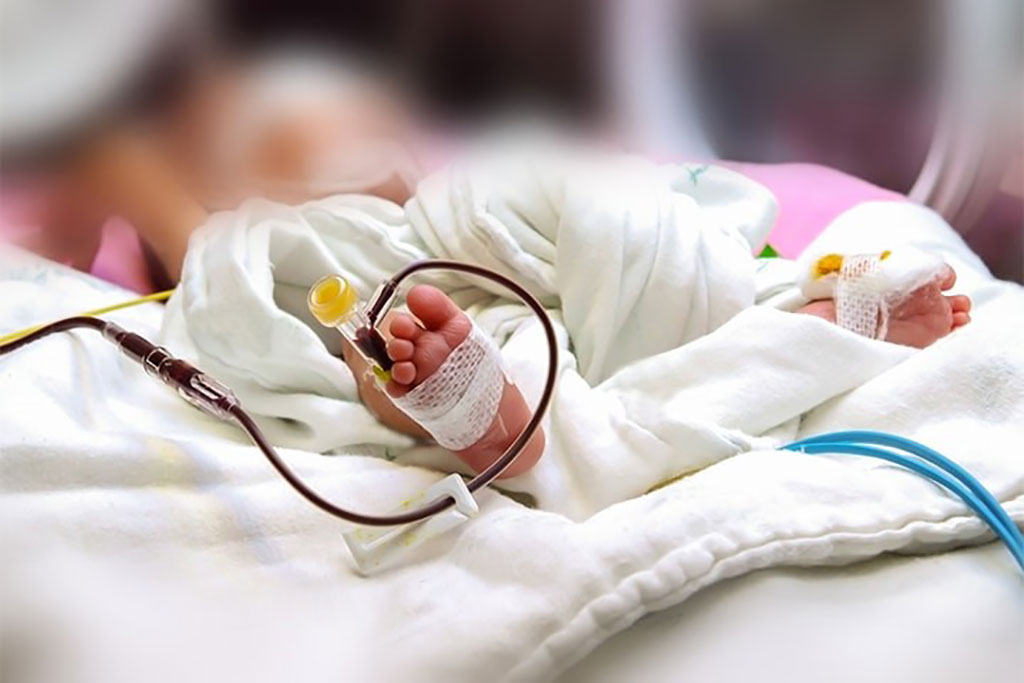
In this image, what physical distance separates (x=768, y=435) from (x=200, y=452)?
1.09 feet

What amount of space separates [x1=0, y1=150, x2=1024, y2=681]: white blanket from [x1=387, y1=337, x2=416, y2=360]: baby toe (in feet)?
0.29

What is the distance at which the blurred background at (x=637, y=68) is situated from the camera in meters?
0.42

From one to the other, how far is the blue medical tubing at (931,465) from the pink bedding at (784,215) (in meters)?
0.29

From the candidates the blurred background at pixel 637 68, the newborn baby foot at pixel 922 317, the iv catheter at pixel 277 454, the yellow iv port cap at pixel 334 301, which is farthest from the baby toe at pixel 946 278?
the yellow iv port cap at pixel 334 301

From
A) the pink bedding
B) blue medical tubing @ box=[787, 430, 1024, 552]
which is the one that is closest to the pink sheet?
the pink bedding

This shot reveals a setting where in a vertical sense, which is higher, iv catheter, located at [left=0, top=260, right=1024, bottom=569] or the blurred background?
the blurred background

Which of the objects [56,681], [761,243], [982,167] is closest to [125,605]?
[56,681]

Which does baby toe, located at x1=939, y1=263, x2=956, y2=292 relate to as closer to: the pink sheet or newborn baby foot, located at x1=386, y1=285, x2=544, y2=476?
the pink sheet

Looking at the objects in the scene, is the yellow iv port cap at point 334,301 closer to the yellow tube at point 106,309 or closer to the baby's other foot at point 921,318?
the yellow tube at point 106,309

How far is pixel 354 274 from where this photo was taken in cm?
64

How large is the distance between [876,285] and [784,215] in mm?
311

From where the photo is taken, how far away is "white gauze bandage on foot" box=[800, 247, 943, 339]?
2.07 feet

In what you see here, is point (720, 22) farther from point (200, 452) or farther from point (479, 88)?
point (200, 452)

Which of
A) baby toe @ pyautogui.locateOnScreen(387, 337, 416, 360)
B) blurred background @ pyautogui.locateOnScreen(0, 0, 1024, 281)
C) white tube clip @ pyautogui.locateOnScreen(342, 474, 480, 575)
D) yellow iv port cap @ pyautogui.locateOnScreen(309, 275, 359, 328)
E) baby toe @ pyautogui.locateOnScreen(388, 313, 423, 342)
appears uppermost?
blurred background @ pyautogui.locateOnScreen(0, 0, 1024, 281)
